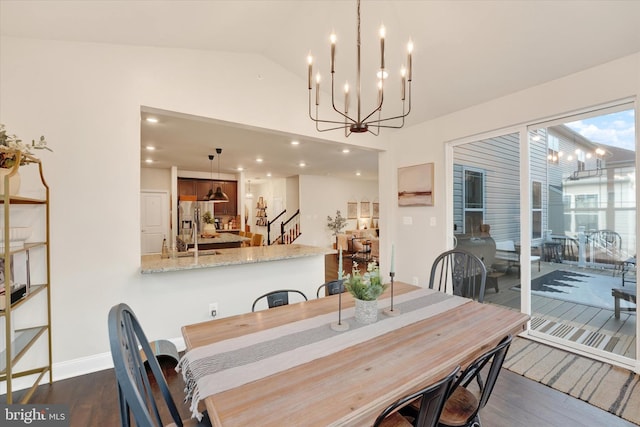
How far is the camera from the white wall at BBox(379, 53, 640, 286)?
247 centimetres

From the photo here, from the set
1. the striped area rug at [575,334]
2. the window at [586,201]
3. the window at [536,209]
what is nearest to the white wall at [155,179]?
Result: the window at [536,209]

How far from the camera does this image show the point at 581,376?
7.64 ft

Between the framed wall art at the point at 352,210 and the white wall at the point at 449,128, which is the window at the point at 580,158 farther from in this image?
the framed wall art at the point at 352,210

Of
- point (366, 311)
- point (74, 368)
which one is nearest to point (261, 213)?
point (74, 368)

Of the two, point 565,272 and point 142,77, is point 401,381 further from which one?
point 142,77

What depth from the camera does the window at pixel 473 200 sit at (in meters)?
3.66

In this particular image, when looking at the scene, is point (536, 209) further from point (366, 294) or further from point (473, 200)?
point (366, 294)

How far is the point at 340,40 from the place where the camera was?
2947 mm

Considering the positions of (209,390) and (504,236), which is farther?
(504,236)

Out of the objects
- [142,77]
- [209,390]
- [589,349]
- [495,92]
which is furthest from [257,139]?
[589,349]

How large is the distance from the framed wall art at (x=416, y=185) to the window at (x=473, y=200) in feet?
1.46

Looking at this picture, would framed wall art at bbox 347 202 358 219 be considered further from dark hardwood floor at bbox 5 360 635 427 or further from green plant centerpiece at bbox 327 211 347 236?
dark hardwood floor at bbox 5 360 635 427

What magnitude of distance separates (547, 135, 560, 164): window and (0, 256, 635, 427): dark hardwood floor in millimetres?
2185

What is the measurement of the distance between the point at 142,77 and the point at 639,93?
4247 mm
